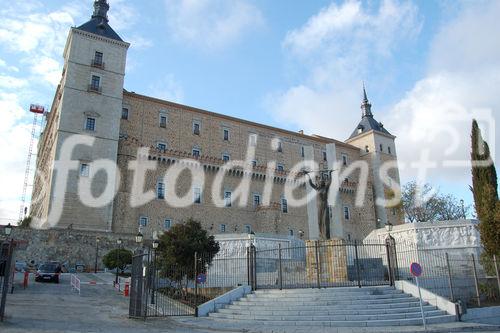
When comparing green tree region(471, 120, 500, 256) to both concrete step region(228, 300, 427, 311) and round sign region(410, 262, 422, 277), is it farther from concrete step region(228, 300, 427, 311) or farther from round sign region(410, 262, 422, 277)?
round sign region(410, 262, 422, 277)

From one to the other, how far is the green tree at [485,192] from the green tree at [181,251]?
1188 centimetres

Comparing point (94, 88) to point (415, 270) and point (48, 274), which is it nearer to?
point (48, 274)

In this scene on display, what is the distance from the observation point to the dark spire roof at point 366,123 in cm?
6419

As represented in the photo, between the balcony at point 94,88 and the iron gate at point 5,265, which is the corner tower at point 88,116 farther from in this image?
the iron gate at point 5,265

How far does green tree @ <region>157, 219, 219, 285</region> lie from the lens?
18.7 metres

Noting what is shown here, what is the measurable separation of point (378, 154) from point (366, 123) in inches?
262

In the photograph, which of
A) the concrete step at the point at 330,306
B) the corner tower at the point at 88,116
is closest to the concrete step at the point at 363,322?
the concrete step at the point at 330,306

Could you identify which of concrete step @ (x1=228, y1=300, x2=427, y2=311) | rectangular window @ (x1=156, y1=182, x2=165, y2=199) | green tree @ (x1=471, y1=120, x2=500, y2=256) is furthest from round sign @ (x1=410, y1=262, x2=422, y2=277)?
rectangular window @ (x1=156, y1=182, x2=165, y2=199)

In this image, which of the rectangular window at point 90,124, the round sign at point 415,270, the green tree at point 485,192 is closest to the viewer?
the round sign at point 415,270

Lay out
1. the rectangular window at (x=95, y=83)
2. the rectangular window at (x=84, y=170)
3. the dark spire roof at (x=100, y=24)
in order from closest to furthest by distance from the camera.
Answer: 1. the rectangular window at (x=84, y=170)
2. the rectangular window at (x=95, y=83)
3. the dark spire roof at (x=100, y=24)

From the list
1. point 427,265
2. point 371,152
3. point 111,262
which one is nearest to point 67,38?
point 111,262

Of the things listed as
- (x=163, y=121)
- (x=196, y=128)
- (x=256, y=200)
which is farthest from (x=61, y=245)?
(x=256, y=200)

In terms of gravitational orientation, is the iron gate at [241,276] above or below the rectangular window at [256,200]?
below

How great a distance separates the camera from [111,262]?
27656 mm
